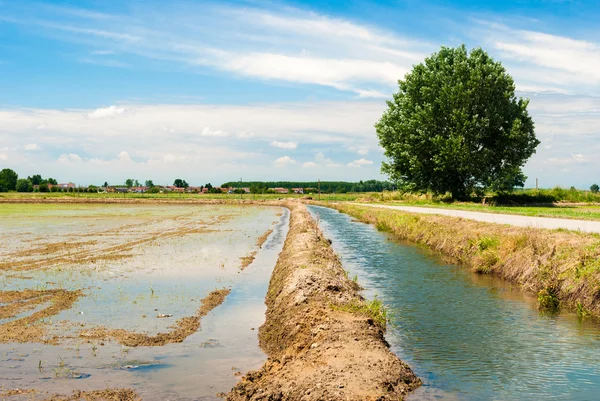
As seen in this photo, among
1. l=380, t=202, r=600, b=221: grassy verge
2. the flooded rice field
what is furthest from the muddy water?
l=380, t=202, r=600, b=221: grassy verge

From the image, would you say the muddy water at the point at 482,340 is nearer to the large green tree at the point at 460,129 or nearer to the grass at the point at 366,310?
the grass at the point at 366,310

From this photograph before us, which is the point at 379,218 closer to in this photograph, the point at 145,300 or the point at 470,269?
the point at 470,269

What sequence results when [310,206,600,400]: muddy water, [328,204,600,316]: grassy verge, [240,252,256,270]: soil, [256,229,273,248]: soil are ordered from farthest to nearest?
[256,229,273,248]: soil
[240,252,256,270]: soil
[328,204,600,316]: grassy verge
[310,206,600,400]: muddy water

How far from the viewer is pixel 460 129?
5397 cm

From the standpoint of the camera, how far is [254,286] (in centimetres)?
1933

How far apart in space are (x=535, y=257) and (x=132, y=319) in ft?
40.7

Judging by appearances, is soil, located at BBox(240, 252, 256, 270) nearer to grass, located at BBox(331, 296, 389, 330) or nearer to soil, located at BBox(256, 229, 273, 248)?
soil, located at BBox(256, 229, 273, 248)

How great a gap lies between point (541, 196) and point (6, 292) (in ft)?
184

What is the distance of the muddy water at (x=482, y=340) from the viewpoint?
9234 mm

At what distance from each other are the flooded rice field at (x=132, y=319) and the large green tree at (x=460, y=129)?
3185cm

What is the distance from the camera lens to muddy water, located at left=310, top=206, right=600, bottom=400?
923 cm

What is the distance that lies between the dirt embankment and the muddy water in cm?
74

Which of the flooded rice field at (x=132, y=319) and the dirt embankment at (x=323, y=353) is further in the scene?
the flooded rice field at (x=132, y=319)

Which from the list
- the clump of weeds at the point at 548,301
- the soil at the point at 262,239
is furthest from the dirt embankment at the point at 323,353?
the soil at the point at 262,239
